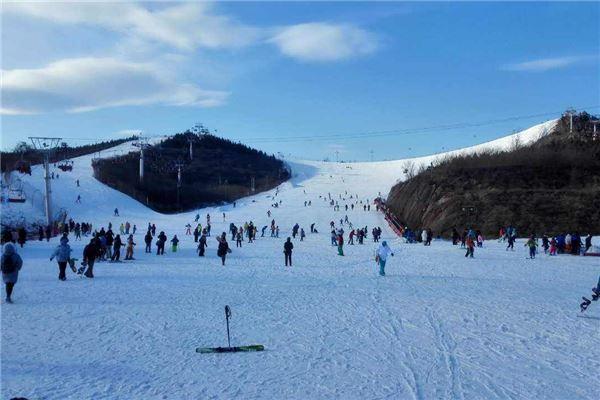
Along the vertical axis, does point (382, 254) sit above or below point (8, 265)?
below

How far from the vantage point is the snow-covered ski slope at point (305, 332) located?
6910 mm

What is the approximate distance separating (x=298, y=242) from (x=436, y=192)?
16345 millimetres

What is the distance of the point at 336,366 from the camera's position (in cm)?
773

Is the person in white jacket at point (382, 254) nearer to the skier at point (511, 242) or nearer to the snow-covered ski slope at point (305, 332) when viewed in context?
the snow-covered ski slope at point (305, 332)

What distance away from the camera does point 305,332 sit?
382 inches

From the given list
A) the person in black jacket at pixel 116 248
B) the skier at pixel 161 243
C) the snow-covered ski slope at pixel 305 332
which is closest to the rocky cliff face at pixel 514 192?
the snow-covered ski slope at pixel 305 332

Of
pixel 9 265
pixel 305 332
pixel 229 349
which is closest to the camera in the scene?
pixel 229 349

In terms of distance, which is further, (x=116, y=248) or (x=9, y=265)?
(x=116, y=248)

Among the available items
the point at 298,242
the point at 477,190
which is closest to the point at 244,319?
the point at 298,242

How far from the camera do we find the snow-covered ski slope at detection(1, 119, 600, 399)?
22.7 feet

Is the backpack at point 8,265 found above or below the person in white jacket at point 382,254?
above

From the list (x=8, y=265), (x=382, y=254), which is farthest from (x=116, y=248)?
(x=382, y=254)

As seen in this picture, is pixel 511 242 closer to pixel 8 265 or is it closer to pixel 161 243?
pixel 161 243

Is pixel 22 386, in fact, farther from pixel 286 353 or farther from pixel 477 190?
pixel 477 190
